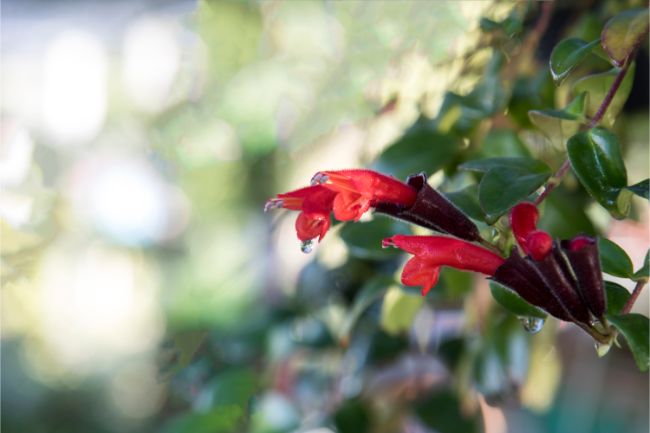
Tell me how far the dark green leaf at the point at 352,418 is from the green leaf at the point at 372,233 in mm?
200

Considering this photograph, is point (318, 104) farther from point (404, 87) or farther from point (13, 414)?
point (13, 414)

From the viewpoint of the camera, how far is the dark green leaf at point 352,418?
1.88 ft

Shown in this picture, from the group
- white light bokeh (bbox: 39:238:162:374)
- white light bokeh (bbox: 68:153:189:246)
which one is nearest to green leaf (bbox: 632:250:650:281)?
white light bokeh (bbox: 39:238:162:374)

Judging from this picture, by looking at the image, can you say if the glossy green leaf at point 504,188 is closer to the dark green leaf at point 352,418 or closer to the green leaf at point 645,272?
the green leaf at point 645,272

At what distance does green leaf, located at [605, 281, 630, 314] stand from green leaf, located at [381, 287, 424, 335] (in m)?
0.22

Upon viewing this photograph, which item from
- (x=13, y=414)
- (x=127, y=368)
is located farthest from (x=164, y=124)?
(x=13, y=414)

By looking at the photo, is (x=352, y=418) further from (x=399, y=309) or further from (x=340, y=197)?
(x=340, y=197)

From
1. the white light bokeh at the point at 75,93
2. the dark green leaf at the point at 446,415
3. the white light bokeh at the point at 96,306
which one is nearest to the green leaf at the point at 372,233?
the dark green leaf at the point at 446,415

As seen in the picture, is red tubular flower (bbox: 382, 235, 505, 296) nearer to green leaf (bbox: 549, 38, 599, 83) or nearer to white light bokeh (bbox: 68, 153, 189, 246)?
green leaf (bbox: 549, 38, 599, 83)

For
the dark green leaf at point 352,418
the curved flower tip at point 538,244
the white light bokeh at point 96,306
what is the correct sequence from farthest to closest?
the white light bokeh at point 96,306 → the dark green leaf at point 352,418 → the curved flower tip at point 538,244

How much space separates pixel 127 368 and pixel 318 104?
1.16 m

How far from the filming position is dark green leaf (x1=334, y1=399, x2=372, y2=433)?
0.57 m

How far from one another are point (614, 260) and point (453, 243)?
2.7 inches

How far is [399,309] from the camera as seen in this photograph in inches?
20.0
